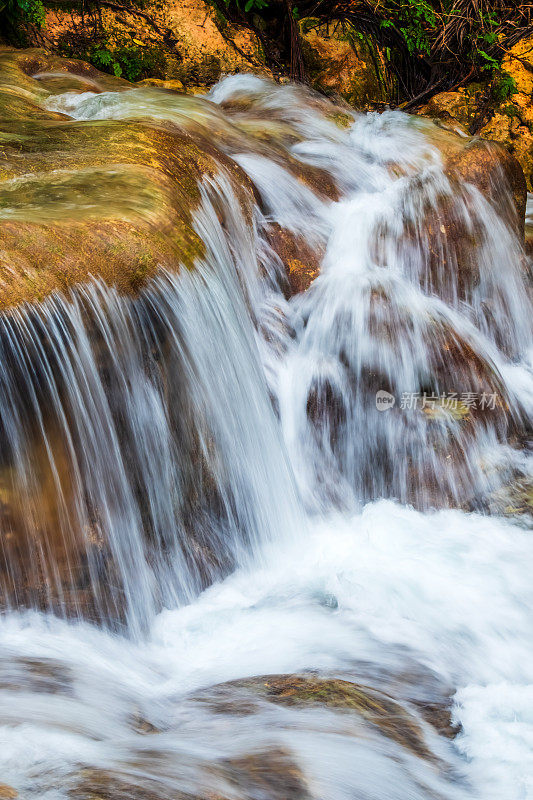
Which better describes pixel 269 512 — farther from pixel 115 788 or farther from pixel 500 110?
pixel 500 110

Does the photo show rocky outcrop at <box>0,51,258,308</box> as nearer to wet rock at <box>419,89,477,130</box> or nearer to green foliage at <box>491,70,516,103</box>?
wet rock at <box>419,89,477,130</box>

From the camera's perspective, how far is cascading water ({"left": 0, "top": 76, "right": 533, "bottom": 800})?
212 cm

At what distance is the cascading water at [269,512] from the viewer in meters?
2.12

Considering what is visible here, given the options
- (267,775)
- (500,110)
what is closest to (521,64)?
(500,110)

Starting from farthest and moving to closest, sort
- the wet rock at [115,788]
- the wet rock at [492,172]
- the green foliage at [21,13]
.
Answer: the green foliage at [21,13]
the wet rock at [492,172]
the wet rock at [115,788]

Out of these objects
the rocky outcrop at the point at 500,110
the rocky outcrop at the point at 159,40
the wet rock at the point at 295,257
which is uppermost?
the rocky outcrop at the point at 159,40

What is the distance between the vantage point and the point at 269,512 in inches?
149

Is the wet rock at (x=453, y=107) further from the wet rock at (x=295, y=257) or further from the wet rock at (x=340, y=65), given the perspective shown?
the wet rock at (x=295, y=257)

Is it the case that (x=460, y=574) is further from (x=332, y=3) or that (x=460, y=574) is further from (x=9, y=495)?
(x=332, y=3)

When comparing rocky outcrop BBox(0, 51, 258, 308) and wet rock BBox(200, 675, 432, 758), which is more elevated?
rocky outcrop BBox(0, 51, 258, 308)

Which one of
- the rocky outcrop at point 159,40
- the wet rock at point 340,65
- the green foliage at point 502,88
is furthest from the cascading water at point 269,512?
the green foliage at point 502,88

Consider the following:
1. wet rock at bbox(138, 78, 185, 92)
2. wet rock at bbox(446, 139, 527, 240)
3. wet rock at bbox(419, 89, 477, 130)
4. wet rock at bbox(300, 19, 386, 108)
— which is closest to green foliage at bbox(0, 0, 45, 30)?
wet rock at bbox(138, 78, 185, 92)

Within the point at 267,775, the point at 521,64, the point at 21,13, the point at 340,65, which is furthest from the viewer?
the point at 521,64

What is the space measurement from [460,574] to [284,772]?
1954mm
